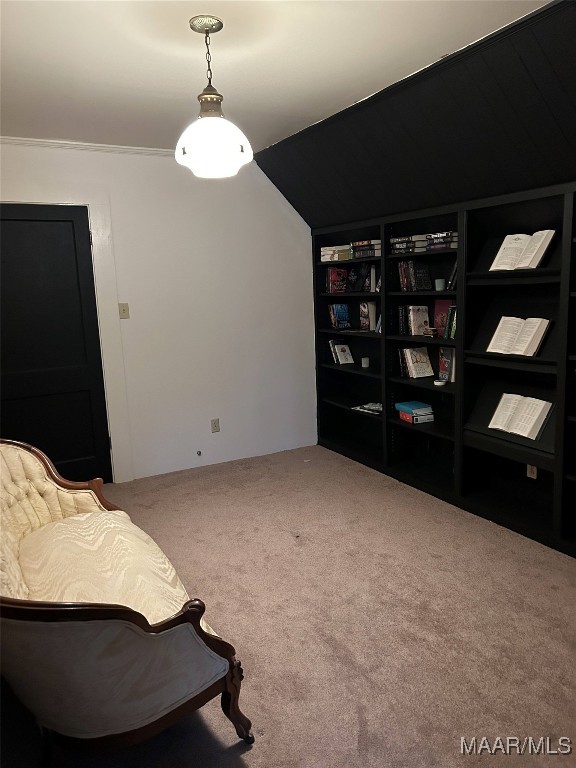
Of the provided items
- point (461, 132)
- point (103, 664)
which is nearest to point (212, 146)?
point (461, 132)

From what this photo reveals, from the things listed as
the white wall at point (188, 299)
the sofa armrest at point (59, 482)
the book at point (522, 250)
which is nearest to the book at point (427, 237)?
the book at point (522, 250)

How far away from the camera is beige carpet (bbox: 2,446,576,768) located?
1.77 m

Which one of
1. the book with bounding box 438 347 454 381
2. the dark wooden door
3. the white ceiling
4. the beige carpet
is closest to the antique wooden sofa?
the beige carpet

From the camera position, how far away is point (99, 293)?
156 inches

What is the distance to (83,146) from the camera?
374 cm

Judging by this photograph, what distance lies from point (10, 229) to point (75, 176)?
0.56 metres

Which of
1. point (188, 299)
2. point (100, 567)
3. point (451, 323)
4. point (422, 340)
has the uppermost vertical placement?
point (188, 299)

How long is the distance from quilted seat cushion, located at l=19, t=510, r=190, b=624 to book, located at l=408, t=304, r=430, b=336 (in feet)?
7.56

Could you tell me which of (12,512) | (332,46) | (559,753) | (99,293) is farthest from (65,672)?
(99,293)

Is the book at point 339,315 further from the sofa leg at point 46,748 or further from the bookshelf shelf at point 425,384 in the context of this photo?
the sofa leg at point 46,748

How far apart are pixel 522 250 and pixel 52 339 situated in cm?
305

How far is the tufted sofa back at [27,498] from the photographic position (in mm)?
2303

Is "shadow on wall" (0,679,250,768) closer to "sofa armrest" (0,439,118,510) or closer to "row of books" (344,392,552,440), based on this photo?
"sofa armrest" (0,439,118,510)

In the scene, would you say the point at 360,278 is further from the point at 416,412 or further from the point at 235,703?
the point at 235,703
